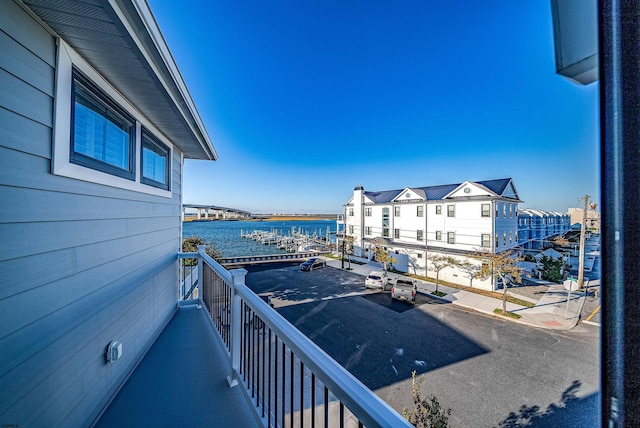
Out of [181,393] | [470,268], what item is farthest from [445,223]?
[181,393]

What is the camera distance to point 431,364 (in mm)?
5449

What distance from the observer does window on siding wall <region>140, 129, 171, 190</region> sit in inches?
105

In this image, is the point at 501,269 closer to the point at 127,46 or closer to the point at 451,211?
the point at 451,211

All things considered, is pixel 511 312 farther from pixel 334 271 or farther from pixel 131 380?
pixel 131 380

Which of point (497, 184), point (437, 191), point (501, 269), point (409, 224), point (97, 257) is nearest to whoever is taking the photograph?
point (97, 257)

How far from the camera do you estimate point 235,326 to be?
6.40 ft

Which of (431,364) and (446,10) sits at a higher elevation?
(446,10)

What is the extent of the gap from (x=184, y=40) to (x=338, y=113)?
10.3 m

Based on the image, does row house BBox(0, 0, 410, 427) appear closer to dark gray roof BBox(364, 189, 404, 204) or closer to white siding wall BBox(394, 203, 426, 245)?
white siding wall BBox(394, 203, 426, 245)

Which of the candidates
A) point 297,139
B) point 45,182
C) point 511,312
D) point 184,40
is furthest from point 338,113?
point 45,182

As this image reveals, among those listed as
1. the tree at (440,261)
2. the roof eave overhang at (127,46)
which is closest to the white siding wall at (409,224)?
the tree at (440,261)

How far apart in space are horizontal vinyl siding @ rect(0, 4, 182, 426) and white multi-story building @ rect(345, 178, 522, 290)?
12325 mm

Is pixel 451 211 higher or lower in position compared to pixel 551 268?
higher

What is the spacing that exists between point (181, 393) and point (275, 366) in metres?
1.18
